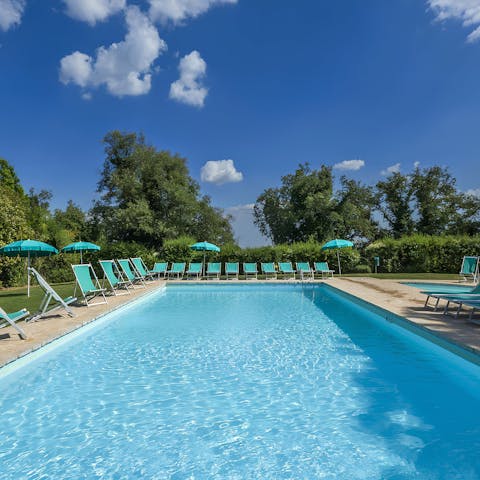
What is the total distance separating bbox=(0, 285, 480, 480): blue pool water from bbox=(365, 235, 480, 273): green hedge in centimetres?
1407

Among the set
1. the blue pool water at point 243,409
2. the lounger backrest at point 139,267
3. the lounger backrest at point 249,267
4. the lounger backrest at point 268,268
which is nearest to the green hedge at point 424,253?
the lounger backrest at point 268,268

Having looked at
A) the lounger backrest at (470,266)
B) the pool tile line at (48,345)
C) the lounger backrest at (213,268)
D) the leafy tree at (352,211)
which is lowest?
the pool tile line at (48,345)

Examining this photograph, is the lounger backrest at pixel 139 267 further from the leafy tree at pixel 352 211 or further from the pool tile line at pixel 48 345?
the leafy tree at pixel 352 211

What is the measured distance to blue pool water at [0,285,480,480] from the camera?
2.77m

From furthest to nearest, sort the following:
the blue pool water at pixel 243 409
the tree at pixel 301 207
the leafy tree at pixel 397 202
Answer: the leafy tree at pixel 397 202 < the tree at pixel 301 207 < the blue pool water at pixel 243 409

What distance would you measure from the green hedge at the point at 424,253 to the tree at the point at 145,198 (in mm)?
14582

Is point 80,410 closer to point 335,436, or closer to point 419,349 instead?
point 335,436

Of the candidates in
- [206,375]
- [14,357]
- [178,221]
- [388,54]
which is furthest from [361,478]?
[178,221]

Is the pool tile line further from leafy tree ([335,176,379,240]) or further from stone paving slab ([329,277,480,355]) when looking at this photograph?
leafy tree ([335,176,379,240])

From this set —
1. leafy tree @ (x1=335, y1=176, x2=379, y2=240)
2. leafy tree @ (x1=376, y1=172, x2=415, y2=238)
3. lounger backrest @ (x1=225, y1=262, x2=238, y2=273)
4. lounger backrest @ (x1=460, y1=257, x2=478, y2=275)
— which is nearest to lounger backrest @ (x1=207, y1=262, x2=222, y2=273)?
lounger backrest @ (x1=225, y1=262, x2=238, y2=273)

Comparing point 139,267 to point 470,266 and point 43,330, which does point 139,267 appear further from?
point 470,266

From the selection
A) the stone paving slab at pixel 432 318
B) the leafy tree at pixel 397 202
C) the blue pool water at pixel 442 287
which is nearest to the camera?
the stone paving slab at pixel 432 318

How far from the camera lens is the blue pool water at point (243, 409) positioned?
2773 mm

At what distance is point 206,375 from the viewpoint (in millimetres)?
4730
